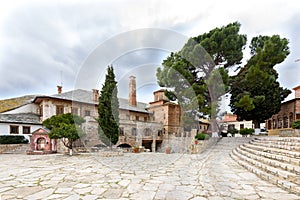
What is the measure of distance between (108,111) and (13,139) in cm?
818

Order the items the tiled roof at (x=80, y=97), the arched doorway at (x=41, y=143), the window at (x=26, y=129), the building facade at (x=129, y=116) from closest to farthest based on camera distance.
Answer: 1. the arched doorway at (x=41, y=143)
2. the window at (x=26, y=129)
3. the building facade at (x=129, y=116)
4. the tiled roof at (x=80, y=97)

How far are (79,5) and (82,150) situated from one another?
327 inches

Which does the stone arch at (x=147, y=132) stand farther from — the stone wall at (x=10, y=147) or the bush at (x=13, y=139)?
the bush at (x=13, y=139)

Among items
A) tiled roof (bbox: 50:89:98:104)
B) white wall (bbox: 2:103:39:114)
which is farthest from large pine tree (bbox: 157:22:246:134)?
white wall (bbox: 2:103:39:114)

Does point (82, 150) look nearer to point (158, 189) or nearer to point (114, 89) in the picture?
point (114, 89)

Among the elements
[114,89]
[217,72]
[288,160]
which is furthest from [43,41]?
[288,160]

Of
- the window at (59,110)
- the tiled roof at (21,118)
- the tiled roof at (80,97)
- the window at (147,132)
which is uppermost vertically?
the tiled roof at (80,97)

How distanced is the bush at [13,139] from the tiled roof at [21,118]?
1.14 m

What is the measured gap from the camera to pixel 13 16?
7.68 m

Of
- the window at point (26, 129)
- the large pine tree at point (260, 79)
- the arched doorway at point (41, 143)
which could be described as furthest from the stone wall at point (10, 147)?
the large pine tree at point (260, 79)

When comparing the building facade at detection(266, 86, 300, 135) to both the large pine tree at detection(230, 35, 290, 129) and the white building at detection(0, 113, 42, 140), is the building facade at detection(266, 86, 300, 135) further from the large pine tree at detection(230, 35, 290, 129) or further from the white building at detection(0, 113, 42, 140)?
the white building at detection(0, 113, 42, 140)

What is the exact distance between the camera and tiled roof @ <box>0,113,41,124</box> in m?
13.7

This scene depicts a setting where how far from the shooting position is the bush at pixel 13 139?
13.1 metres

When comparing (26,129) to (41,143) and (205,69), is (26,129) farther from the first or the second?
(205,69)
